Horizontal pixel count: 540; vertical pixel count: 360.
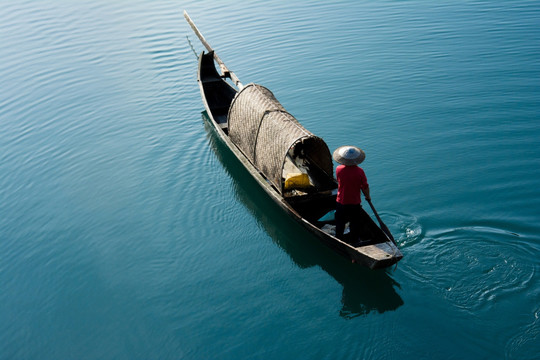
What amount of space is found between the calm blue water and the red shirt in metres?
1.34

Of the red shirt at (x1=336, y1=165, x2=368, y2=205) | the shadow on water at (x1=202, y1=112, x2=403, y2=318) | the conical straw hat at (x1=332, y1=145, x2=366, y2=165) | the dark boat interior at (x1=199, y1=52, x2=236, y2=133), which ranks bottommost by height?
the shadow on water at (x1=202, y1=112, x2=403, y2=318)

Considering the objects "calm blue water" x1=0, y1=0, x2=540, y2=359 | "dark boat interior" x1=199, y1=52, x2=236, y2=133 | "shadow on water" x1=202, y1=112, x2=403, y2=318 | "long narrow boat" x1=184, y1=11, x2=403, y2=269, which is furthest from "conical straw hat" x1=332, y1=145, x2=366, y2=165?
"dark boat interior" x1=199, y1=52, x2=236, y2=133

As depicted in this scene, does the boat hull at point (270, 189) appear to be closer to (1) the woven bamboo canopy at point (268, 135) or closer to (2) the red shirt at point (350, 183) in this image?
(1) the woven bamboo canopy at point (268, 135)

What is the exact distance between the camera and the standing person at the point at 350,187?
7.09 metres

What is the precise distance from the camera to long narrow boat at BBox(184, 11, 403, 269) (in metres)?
7.60

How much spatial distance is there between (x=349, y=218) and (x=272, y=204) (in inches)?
94.9

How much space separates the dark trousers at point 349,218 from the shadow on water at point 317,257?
0.54m

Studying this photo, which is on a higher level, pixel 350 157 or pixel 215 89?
pixel 215 89

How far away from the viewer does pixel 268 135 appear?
944cm

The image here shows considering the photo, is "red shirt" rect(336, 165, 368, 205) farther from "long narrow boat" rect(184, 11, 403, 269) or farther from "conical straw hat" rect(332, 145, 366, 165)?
"long narrow boat" rect(184, 11, 403, 269)

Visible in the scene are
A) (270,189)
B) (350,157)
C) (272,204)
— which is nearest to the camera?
(350,157)

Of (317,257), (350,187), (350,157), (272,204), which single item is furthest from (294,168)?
(350,157)

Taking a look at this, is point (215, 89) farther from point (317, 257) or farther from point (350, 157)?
point (350, 157)

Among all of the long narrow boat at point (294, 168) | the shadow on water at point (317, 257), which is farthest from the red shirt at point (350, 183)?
the shadow on water at point (317, 257)
